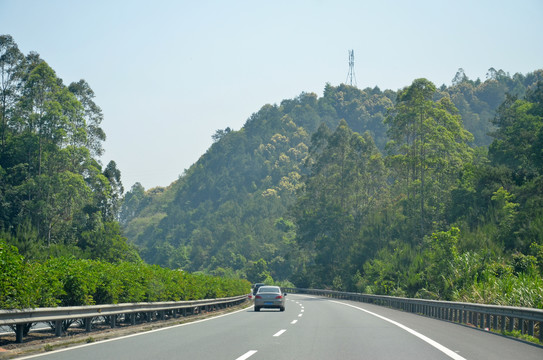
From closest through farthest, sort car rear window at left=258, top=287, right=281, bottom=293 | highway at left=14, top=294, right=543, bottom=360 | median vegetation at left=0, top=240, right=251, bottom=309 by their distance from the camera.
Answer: highway at left=14, top=294, right=543, bottom=360
median vegetation at left=0, top=240, right=251, bottom=309
car rear window at left=258, top=287, right=281, bottom=293

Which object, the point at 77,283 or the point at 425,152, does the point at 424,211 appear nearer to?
the point at 425,152

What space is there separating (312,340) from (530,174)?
50.1m

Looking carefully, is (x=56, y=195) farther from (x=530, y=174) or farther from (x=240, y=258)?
(x=240, y=258)

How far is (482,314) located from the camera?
19.5 metres

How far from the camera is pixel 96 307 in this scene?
49.3ft

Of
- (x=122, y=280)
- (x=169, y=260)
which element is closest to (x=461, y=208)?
(x=122, y=280)

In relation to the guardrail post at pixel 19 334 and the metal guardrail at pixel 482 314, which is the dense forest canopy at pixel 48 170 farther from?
the guardrail post at pixel 19 334

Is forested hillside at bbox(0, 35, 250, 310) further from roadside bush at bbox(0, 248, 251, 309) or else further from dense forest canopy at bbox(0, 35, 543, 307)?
roadside bush at bbox(0, 248, 251, 309)

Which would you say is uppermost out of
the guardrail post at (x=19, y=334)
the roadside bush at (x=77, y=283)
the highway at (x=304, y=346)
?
the roadside bush at (x=77, y=283)

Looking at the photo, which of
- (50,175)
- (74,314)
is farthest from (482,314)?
(50,175)

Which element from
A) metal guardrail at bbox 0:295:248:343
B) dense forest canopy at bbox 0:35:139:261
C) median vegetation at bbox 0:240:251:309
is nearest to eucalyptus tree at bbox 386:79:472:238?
dense forest canopy at bbox 0:35:139:261

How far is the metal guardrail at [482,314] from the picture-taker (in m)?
15.1

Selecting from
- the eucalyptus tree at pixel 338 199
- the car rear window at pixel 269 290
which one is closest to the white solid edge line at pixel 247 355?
the car rear window at pixel 269 290

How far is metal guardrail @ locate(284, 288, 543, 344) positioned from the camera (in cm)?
1509
